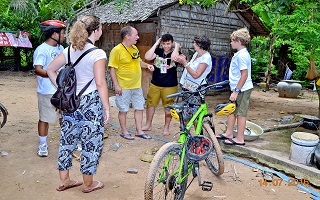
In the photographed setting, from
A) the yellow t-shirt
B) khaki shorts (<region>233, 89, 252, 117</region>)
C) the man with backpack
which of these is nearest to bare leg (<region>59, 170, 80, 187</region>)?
the man with backpack

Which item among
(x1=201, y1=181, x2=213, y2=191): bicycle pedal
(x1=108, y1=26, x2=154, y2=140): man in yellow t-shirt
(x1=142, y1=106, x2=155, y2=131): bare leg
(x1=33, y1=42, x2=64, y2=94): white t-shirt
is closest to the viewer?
(x1=201, y1=181, x2=213, y2=191): bicycle pedal

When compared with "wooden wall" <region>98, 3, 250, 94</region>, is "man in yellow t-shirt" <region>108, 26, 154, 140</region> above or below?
below

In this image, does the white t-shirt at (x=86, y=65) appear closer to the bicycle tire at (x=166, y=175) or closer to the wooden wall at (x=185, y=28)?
the bicycle tire at (x=166, y=175)

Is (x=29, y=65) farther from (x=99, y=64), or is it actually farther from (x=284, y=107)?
(x=99, y=64)

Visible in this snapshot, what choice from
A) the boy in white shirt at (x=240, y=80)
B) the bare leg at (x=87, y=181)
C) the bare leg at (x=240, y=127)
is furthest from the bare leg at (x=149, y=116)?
the bare leg at (x=87, y=181)

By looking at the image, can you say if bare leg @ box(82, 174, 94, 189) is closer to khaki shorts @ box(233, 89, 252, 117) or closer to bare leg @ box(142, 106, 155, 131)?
khaki shorts @ box(233, 89, 252, 117)

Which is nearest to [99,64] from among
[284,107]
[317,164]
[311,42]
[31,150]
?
[31,150]

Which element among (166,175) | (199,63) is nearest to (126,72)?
(199,63)

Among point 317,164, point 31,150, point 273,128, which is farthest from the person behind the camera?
point 273,128

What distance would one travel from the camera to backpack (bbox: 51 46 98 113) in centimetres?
294

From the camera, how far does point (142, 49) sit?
30.4 feet

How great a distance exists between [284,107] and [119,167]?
23.4ft

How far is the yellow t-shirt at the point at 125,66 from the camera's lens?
4906 mm
